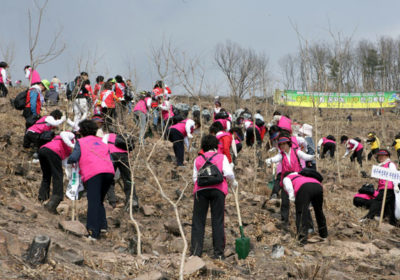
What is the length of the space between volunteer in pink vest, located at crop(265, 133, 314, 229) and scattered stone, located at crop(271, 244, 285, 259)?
120 cm

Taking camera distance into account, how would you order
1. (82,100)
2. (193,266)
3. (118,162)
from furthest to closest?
(82,100)
(118,162)
(193,266)

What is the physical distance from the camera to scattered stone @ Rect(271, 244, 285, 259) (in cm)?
618

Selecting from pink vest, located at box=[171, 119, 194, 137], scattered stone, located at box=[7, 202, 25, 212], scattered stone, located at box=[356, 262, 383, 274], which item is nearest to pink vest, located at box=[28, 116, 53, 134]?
scattered stone, located at box=[7, 202, 25, 212]

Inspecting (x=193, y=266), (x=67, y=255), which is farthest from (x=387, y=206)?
(x=67, y=255)

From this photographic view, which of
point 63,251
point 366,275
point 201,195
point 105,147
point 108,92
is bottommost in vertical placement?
point 366,275

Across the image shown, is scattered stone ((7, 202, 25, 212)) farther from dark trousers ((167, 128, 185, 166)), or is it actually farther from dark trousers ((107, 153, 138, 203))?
dark trousers ((167, 128, 185, 166))

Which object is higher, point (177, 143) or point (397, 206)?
point (177, 143)

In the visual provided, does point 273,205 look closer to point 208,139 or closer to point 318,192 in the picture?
point 318,192

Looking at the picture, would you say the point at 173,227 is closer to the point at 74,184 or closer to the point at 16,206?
the point at 74,184

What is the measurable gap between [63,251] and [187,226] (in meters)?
2.76

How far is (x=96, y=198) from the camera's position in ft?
19.2

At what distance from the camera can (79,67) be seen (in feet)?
33.9

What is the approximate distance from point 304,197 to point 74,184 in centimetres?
322

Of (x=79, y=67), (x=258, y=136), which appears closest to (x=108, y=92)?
(x=79, y=67)
